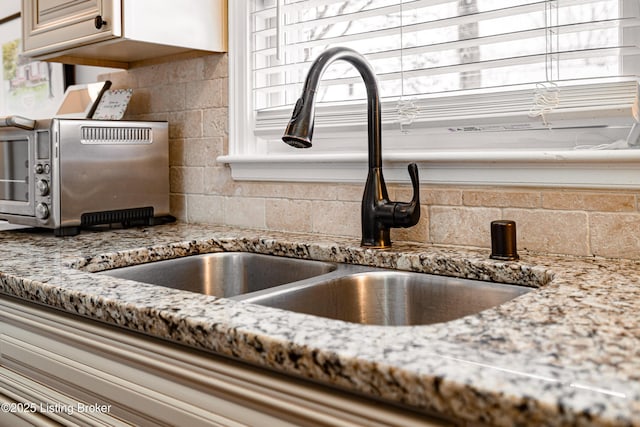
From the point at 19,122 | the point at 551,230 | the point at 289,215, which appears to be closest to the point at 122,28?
the point at 19,122

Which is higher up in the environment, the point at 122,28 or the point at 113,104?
the point at 122,28

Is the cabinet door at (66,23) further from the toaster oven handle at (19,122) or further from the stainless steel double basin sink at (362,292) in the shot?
the stainless steel double basin sink at (362,292)

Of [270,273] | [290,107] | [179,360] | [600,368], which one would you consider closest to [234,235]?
[270,273]

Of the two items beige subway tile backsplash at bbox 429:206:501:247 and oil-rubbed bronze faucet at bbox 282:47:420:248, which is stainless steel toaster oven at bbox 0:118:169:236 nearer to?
oil-rubbed bronze faucet at bbox 282:47:420:248


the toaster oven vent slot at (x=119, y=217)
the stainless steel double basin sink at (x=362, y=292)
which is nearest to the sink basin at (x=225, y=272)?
the stainless steel double basin sink at (x=362, y=292)

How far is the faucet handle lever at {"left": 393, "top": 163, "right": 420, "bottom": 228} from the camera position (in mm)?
1307

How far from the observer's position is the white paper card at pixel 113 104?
206 cm

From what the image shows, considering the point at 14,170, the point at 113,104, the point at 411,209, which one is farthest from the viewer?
the point at 113,104

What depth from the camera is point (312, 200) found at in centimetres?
165

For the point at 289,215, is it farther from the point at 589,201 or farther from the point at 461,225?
the point at 589,201

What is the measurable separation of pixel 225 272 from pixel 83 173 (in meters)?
0.54

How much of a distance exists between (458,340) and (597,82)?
0.86 m

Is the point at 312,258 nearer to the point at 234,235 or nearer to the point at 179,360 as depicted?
the point at 234,235

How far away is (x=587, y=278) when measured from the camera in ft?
3.37
